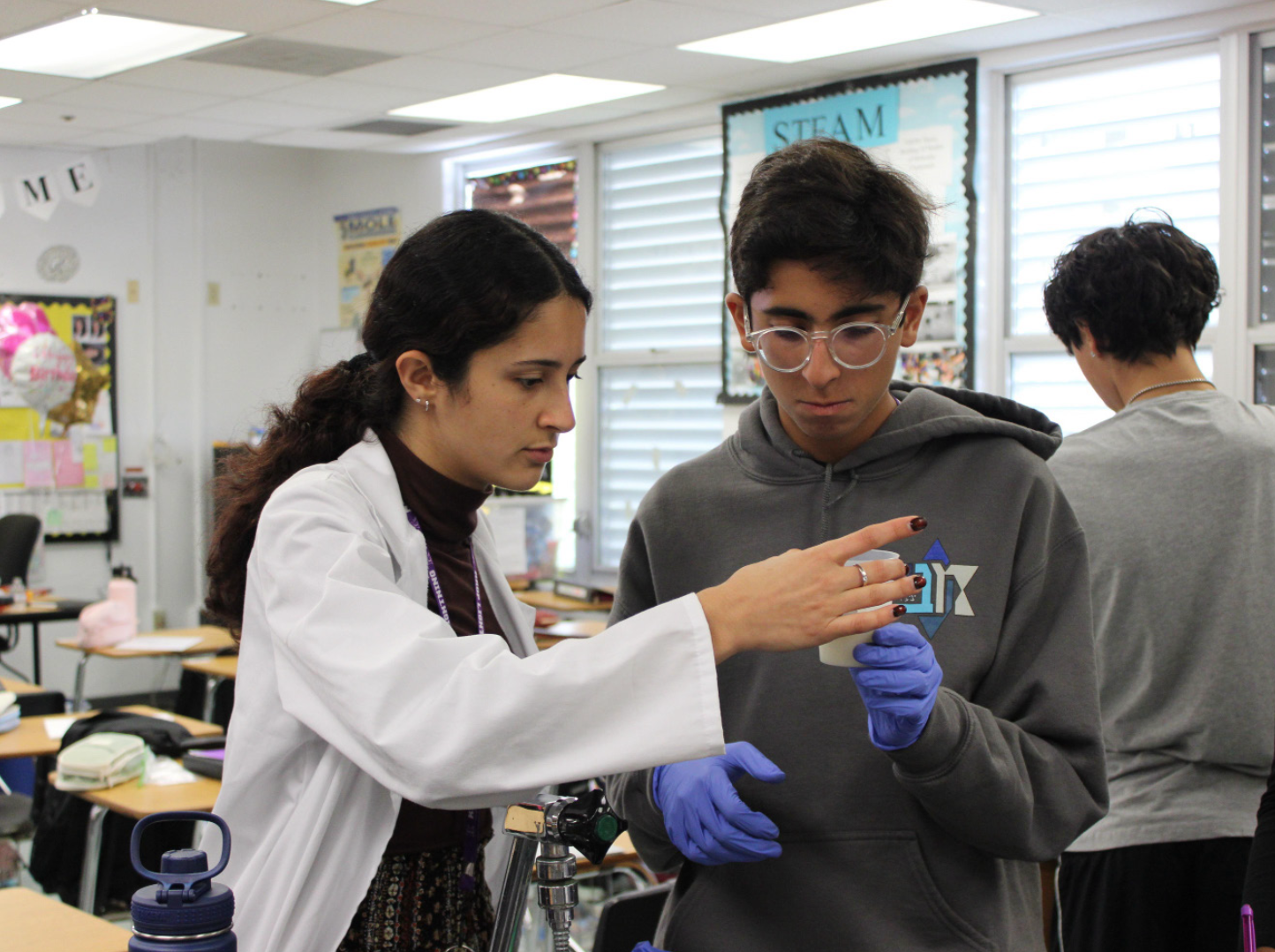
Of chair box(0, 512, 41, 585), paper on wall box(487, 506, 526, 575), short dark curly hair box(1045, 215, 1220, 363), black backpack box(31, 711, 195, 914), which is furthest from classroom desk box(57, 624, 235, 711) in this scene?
short dark curly hair box(1045, 215, 1220, 363)

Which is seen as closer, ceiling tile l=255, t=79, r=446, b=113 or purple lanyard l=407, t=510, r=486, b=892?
purple lanyard l=407, t=510, r=486, b=892

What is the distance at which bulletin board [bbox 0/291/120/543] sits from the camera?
6.95 meters

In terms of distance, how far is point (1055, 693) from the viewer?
4.16 ft

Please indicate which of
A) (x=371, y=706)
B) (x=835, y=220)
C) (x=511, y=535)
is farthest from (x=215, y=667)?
(x=835, y=220)

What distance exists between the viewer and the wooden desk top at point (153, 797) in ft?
9.37

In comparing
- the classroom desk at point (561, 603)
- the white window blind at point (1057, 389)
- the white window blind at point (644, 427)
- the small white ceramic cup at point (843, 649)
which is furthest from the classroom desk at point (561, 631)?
A: the small white ceramic cup at point (843, 649)

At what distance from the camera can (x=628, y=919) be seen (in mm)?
2076

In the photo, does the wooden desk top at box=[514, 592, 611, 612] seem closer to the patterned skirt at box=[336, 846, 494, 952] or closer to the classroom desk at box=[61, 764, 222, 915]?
the classroom desk at box=[61, 764, 222, 915]

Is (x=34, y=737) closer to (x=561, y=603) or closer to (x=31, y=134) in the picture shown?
(x=561, y=603)

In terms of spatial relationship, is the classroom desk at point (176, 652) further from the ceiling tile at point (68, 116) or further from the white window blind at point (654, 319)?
the ceiling tile at point (68, 116)

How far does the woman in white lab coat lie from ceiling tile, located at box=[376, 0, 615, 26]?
117 inches

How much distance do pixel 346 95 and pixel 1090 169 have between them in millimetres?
3138

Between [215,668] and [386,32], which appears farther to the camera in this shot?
[215,668]

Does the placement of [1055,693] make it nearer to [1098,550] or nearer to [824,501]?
[824,501]
